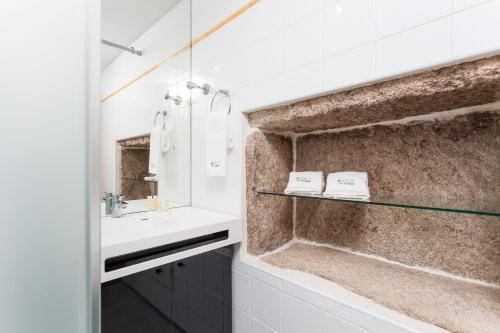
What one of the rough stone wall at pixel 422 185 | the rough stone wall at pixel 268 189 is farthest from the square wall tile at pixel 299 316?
the rough stone wall at pixel 422 185

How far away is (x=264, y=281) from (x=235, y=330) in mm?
369

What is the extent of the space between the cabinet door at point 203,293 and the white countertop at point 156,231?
12 cm

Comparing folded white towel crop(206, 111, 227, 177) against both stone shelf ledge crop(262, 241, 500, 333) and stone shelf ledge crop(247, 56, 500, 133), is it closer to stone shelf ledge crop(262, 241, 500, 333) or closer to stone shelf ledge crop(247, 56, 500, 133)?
stone shelf ledge crop(247, 56, 500, 133)

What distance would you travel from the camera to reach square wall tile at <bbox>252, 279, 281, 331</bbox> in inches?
39.9

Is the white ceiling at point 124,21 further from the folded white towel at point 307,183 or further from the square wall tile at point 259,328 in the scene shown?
the square wall tile at point 259,328

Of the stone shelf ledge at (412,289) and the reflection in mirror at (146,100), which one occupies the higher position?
the reflection in mirror at (146,100)

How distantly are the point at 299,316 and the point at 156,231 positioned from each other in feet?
2.22

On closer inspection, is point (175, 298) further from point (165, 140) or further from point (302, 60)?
point (302, 60)

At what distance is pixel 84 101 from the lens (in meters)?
0.47

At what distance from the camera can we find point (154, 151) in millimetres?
1499

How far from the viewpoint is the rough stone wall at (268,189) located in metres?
1.20

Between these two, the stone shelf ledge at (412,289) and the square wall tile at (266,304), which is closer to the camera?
the stone shelf ledge at (412,289)

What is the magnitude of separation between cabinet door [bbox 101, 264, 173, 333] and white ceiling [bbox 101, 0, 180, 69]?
1107 mm

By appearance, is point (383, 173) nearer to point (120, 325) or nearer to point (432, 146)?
point (432, 146)
